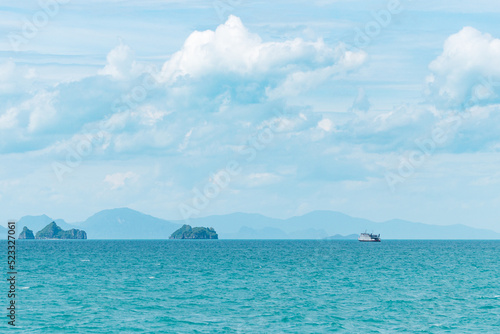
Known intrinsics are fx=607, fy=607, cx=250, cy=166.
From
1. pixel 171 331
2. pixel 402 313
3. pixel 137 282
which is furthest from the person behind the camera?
pixel 137 282

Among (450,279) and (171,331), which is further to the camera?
(450,279)

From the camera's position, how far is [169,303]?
68438mm

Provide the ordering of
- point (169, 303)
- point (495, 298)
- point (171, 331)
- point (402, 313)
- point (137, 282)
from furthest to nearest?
1. point (137, 282)
2. point (495, 298)
3. point (169, 303)
4. point (402, 313)
5. point (171, 331)

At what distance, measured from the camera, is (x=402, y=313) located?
62531mm

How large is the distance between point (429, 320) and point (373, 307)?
8.66 m

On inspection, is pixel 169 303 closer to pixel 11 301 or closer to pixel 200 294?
pixel 200 294

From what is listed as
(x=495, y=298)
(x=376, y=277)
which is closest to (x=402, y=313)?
(x=495, y=298)

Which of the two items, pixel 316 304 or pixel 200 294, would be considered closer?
pixel 316 304

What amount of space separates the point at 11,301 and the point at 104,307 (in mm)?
10078

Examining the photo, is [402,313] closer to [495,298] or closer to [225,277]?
[495,298]

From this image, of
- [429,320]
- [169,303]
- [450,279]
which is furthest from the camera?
[450,279]

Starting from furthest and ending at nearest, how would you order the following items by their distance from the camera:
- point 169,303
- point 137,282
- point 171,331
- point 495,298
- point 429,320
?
point 137,282 → point 495,298 → point 169,303 → point 429,320 → point 171,331

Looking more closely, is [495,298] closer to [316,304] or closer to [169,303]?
[316,304]

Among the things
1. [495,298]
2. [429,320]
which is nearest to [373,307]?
[429,320]
